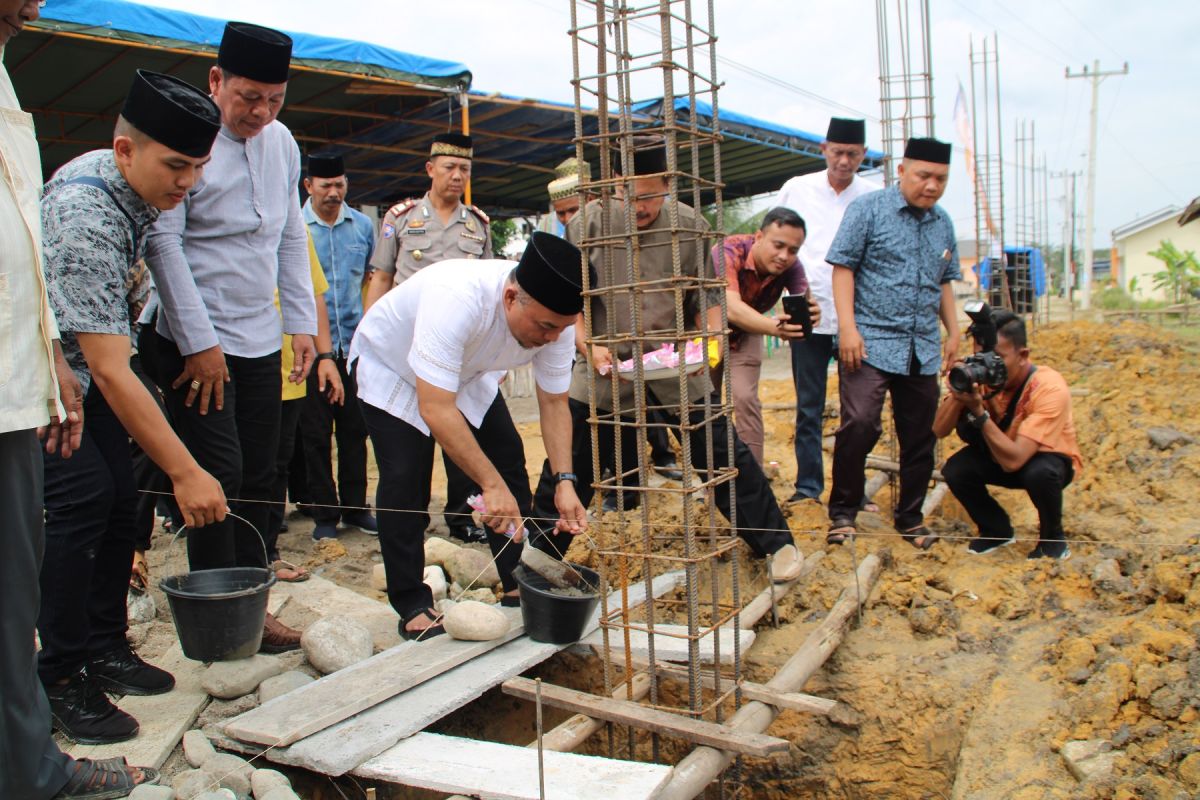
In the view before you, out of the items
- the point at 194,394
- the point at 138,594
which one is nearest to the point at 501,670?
the point at 194,394

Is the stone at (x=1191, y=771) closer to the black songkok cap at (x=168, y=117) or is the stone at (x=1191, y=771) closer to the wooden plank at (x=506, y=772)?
the wooden plank at (x=506, y=772)

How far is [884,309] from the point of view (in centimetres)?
460

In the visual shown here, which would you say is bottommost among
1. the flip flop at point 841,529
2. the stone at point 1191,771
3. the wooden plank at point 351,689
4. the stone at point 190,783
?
the stone at point 1191,771

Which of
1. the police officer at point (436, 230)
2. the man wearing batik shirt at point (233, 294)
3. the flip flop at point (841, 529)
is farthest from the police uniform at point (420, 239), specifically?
the flip flop at point (841, 529)

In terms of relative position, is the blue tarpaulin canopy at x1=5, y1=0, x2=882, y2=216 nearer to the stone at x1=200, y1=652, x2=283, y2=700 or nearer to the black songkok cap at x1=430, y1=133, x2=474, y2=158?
the black songkok cap at x1=430, y1=133, x2=474, y2=158

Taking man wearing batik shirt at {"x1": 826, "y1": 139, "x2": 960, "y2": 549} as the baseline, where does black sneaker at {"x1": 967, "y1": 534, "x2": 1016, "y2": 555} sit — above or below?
below

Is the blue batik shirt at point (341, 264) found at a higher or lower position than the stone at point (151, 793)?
higher

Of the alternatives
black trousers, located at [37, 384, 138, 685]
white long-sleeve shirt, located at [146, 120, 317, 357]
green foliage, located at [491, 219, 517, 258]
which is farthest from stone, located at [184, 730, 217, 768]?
green foliage, located at [491, 219, 517, 258]

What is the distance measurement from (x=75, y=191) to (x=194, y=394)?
72 centimetres

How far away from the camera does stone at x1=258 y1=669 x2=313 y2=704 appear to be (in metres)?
2.92

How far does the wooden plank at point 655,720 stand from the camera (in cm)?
263

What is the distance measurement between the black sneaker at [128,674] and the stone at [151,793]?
57 cm

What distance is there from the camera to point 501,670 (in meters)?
3.04

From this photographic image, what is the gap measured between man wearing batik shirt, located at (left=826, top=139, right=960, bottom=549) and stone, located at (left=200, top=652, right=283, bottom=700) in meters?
2.69
